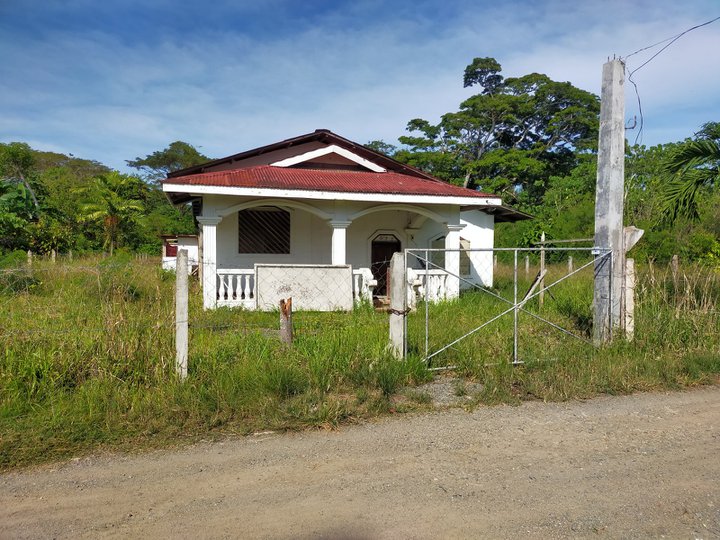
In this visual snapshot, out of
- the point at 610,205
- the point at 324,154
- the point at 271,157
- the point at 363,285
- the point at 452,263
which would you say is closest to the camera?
the point at 610,205

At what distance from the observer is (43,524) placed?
9.62 feet

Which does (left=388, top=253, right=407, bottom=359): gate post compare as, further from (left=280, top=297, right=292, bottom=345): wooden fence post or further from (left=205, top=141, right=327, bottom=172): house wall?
(left=205, top=141, right=327, bottom=172): house wall

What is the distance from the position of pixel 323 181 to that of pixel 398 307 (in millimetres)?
6690

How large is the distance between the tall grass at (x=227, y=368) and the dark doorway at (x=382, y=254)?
276 inches

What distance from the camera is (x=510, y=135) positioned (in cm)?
Answer: 3556

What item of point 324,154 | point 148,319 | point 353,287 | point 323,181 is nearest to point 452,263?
point 353,287

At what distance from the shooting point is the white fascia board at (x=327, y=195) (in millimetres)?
10227

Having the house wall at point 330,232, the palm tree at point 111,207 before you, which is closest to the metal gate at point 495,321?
the house wall at point 330,232

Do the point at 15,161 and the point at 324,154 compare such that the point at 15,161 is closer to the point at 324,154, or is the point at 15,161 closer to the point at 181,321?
the point at 324,154

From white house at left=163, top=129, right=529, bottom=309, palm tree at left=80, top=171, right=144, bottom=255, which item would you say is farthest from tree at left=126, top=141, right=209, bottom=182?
white house at left=163, top=129, right=529, bottom=309

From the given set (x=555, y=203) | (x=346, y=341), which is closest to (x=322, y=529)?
(x=346, y=341)

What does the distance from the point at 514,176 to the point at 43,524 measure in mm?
33347

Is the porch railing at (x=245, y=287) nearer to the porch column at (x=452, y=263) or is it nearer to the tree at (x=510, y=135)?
the porch column at (x=452, y=263)

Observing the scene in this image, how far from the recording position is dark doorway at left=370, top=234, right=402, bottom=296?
14297 mm
